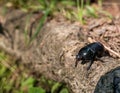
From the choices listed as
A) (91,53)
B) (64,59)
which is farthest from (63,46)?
(91,53)

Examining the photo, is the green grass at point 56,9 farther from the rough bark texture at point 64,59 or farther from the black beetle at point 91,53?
the black beetle at point 91,53

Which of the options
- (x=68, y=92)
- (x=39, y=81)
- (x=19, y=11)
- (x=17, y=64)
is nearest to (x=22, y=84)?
(x=39, y=81)

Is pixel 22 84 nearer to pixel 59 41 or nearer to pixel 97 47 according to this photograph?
pixel 59 41

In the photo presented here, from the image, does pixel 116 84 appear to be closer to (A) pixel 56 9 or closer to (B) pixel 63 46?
(B) pixel 63 46

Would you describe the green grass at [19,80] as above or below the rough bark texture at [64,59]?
below

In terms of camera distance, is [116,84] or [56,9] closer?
[116,84]

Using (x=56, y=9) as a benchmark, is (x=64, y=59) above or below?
below

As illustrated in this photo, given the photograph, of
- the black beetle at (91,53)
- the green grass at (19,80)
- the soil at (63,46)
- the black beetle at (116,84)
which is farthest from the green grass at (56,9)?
the black beetle at (116,84)
